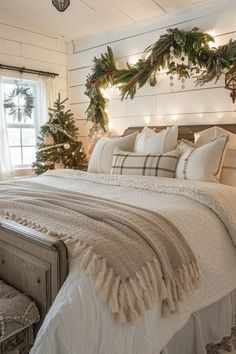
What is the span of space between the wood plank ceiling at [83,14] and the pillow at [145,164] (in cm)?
167

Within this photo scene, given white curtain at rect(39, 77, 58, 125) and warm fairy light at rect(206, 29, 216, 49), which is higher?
warm fairy light at rect(206, 29, 216, 49)

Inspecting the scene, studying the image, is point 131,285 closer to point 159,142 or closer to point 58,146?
point 159,142

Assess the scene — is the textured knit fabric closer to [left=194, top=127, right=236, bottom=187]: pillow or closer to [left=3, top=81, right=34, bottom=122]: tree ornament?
[left=194, top=127, right=236, bottom=187]: pillow

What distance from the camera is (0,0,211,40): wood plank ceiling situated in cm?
336

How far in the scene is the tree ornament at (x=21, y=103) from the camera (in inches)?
158

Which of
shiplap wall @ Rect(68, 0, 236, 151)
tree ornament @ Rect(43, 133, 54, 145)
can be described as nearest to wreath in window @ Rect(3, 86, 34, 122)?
tree ornament @ Rect(43, 133, 54, 145)

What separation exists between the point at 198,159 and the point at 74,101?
270 centimetres

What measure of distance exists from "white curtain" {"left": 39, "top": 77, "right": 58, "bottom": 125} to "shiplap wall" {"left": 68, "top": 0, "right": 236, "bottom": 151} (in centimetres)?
32

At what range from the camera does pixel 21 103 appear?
4.15 m

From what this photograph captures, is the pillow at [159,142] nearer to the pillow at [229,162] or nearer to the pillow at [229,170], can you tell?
the pillow at [229,162]

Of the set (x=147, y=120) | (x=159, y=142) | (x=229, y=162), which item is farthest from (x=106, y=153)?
(x=229, y=162)

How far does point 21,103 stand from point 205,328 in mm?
3473

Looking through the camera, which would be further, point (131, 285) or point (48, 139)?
point (48, 139)

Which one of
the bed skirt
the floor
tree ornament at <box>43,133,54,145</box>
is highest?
tree ornament at <box>43,133,54,145</box>
